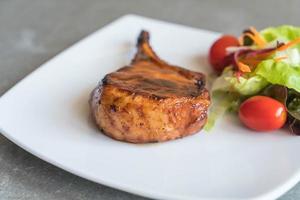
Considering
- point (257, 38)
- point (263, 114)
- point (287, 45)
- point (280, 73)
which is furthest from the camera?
point (257, 38)

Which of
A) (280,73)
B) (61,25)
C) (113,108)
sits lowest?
(61,25)

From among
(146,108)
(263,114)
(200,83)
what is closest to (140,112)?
(146,108)

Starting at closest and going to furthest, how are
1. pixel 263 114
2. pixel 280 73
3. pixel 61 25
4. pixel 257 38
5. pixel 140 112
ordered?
1. pixel 140 112
2. pixel 263 114
3. pixel 280 73
4. pixel 257 38
5. pixel 61 25

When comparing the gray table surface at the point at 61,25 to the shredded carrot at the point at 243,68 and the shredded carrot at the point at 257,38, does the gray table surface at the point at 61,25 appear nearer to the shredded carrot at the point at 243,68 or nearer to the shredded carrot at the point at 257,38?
the shredded carrot at the point at 243,68

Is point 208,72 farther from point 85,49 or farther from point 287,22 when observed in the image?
point 287,22

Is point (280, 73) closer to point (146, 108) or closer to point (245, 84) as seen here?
point (245, 84)
